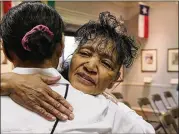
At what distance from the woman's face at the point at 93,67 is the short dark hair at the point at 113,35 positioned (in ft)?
0.09

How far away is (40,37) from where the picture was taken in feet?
2.28

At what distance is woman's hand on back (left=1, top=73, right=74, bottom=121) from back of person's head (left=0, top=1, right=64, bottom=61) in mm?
59

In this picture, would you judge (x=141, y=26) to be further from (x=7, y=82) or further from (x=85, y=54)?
(x=7, y=82)

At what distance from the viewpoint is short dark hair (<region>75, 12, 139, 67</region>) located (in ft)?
3.14

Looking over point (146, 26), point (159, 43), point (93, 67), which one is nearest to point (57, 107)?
point (93, 67)

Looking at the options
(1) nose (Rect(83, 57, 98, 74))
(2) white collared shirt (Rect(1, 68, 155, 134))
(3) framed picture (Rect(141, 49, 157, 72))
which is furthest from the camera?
(3) framed picture (Rect(141, 49, 157, 72))

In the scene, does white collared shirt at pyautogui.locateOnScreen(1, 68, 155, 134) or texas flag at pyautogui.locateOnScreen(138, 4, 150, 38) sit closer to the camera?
white collared shirt at pyautogui.locateOnScreen(1, 68, 155, 134)

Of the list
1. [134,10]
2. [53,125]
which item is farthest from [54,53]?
[134,10]

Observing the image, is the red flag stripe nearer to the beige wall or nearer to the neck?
the beige wall

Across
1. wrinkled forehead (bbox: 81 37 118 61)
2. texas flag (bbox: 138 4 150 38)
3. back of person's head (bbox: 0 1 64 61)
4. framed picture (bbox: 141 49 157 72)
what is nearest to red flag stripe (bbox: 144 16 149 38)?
texas flag (bbox: 138 4 150 38)

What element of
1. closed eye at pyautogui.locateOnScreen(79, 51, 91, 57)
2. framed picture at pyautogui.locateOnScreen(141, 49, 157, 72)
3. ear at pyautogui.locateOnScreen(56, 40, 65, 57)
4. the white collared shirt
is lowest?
framed picture at pyautogui.locateOnScreen(141, 49, 157, 72)

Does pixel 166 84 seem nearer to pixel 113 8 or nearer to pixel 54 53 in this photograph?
pixel 113 8

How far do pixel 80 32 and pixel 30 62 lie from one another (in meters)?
0.38

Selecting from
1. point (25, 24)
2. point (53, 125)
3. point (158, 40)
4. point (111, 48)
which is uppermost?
point (25, 24)
